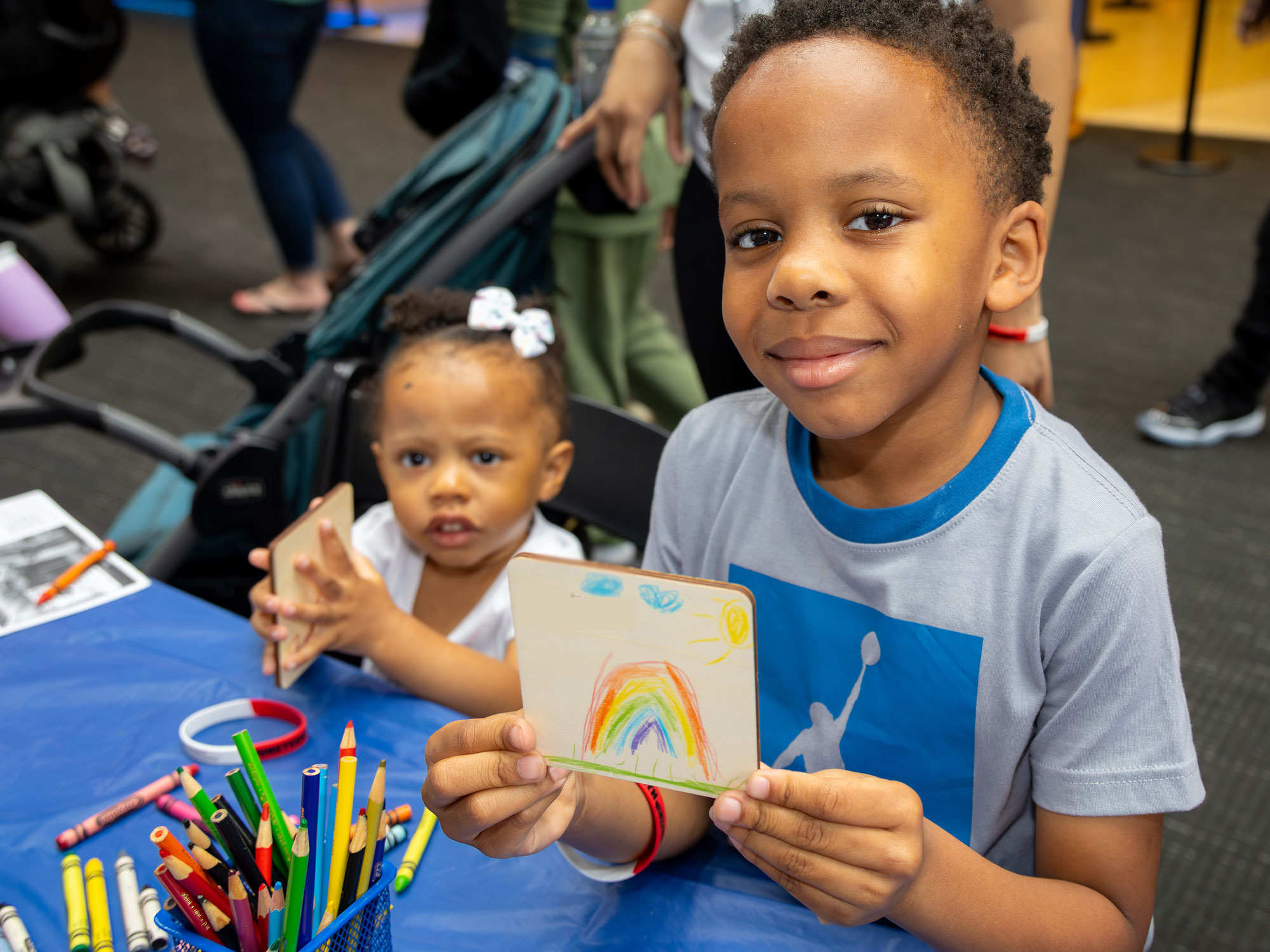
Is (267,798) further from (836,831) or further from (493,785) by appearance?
(836,831)

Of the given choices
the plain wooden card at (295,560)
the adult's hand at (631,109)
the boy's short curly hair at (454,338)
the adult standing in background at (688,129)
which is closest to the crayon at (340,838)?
the plain wooden card at (295,560)

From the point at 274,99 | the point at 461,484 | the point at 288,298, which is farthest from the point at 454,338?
the point at 288,298

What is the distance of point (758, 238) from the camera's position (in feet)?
2.37

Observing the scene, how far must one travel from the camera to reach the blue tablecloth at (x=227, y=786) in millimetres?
739

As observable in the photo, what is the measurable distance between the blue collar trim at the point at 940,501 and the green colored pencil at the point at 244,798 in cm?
43

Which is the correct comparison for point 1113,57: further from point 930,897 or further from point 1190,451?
point 930,897

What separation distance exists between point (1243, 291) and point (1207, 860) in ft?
8.97

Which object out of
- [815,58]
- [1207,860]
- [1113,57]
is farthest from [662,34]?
[1113,57]

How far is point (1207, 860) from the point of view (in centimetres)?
162

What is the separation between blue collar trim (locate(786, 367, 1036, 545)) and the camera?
0.77m

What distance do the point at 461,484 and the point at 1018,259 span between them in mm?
655

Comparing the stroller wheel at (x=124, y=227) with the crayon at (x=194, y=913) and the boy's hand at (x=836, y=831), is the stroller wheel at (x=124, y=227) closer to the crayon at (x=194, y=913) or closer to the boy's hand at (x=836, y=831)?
the crayon at (x=194, y=913)

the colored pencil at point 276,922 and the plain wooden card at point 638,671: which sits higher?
the plain wooden card at point 638,671

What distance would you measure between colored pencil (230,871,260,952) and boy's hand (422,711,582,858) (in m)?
0.12
